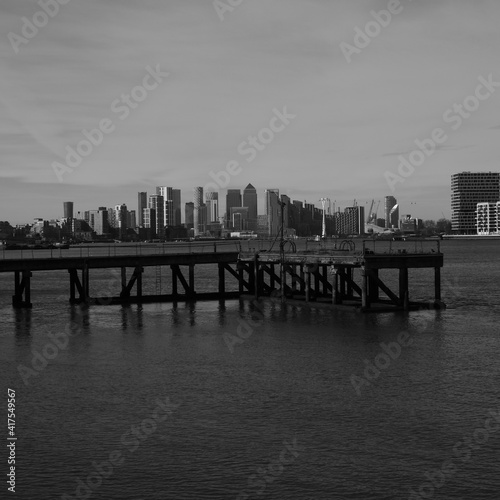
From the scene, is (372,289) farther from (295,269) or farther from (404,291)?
(295,269)

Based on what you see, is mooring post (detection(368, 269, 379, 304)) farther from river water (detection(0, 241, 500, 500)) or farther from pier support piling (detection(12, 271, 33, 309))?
pier support piling (detection(12, 271, 33, 309))

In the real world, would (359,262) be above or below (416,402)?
above

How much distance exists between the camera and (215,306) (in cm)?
5988

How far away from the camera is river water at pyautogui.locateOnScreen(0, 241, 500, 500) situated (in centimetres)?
2072

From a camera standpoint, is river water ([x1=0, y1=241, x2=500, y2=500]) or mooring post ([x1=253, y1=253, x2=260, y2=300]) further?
mooring post ([x1=253, y1=253, x2=260, y2=300])

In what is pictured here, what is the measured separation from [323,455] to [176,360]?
14813 mm

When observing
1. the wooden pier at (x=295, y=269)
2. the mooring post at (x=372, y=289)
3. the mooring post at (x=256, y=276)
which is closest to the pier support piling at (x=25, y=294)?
the wooden pier at (x=295, y=269)

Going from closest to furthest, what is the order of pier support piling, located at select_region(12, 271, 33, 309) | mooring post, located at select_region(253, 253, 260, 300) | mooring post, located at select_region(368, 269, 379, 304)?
mooring post, located at select_region(368, 269, 379, 304), pier support piling, located at select_region(12, 271, 33, 309), mooring post, located at select_region(253, 253, 260, 300)

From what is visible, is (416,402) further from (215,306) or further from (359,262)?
(215,306)

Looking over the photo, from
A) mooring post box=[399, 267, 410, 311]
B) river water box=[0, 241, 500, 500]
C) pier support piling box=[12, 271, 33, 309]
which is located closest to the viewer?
river water box=[0, 241, 500, 500]

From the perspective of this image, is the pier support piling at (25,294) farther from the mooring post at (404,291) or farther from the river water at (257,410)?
the mooring post at (404,291)

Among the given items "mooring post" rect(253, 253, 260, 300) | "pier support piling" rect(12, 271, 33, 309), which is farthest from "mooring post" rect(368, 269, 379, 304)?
"pier support piling" rect(12, 271, 33, 309)

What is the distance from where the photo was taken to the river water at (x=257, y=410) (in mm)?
20719

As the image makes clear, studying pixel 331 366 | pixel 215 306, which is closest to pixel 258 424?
pixel 331 366
